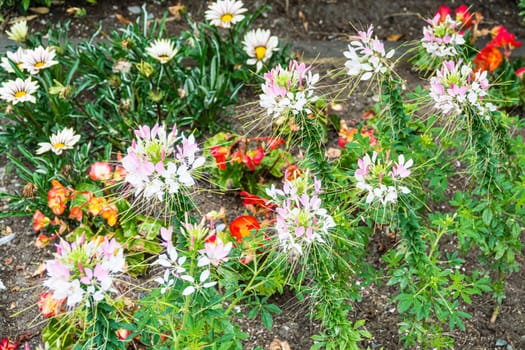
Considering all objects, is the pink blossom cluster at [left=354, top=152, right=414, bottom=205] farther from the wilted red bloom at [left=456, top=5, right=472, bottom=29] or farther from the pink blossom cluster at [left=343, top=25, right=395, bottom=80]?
the wilted red bloom at [left=456, top=5, right=472, bottom=29]

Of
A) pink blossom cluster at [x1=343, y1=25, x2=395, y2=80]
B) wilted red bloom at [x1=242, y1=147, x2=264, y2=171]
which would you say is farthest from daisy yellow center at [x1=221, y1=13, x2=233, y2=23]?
pink blossom cluster at [x1=343, y1=25, x2=395, y2=80]

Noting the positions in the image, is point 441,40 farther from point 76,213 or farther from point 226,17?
point 76,213

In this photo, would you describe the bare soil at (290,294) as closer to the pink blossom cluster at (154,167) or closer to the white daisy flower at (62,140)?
the white daisy flower at (62,140)

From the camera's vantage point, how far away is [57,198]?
105 inches

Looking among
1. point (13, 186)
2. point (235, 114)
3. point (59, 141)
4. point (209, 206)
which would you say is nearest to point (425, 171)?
point (209, 206)

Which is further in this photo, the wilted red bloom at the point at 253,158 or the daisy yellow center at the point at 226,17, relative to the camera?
the daisy yellow center at the point at 226,17

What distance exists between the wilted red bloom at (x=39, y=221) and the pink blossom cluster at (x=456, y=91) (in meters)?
1.57

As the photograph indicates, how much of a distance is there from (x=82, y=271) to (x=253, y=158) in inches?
A: 54.1

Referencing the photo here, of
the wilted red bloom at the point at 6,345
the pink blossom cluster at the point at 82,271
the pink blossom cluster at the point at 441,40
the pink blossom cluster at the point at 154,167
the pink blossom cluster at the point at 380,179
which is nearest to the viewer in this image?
the pink blossom cluster at the point at 82,271

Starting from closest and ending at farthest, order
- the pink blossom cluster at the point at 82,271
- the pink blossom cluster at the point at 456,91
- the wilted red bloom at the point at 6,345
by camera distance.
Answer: the pink blossom cluster at the point at 82,271, the pink blossom cluster at the point at 456,91, the wilted red bloom at the point at 6,345

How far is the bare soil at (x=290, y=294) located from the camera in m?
2.51

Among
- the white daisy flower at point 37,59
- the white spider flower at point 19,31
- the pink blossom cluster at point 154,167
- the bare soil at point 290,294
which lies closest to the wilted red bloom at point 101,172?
the bare soil at point 290,294

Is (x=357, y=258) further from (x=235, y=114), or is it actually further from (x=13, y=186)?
(x=13, y=186)

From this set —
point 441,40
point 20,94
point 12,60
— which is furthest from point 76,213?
point 441,40
